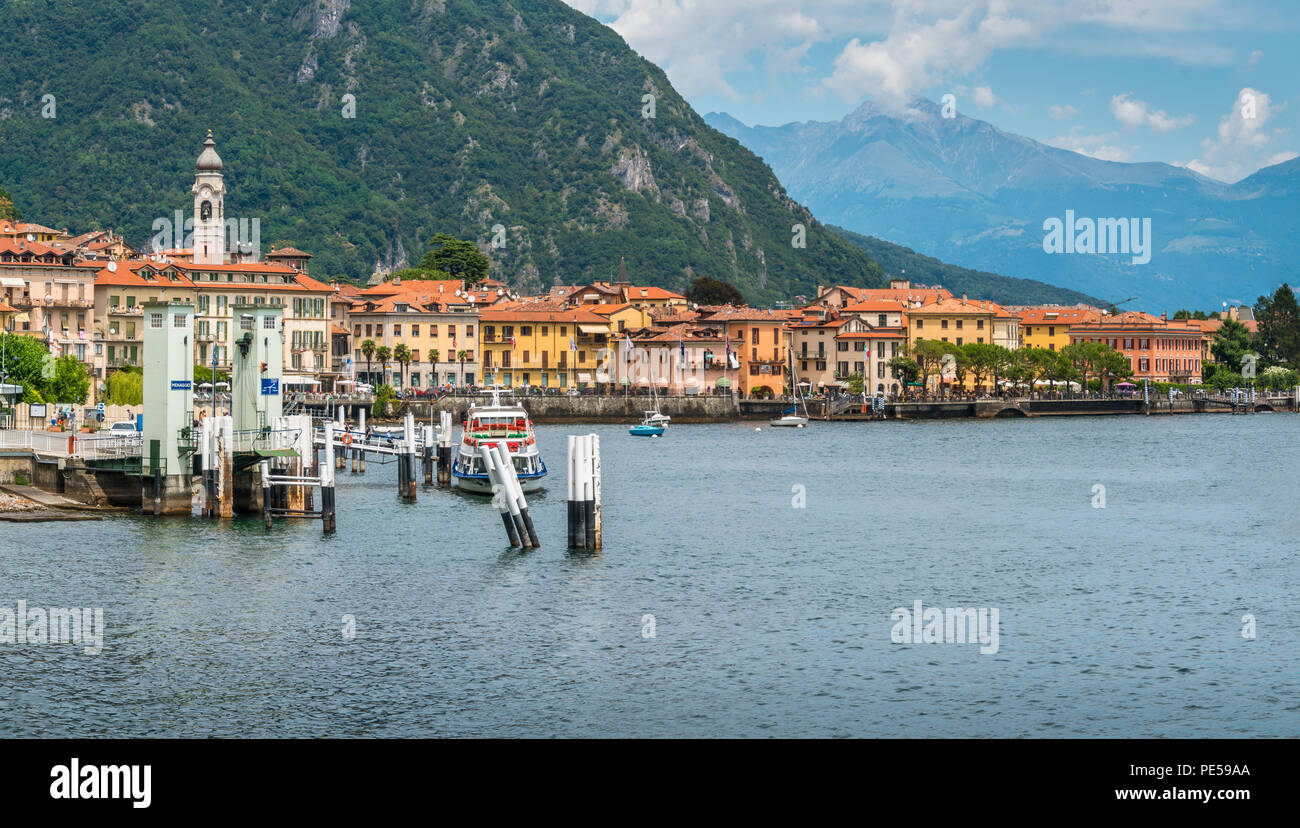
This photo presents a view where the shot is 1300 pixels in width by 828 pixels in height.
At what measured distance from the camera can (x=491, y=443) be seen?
2800 inches

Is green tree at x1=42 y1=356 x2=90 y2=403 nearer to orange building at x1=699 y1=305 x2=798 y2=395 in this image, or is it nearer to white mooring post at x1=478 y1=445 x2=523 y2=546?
white mooring post at x1=478 y1=445 x2=523 y2=546

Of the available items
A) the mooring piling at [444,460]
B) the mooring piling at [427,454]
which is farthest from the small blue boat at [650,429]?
the mooring piling at [444,460]

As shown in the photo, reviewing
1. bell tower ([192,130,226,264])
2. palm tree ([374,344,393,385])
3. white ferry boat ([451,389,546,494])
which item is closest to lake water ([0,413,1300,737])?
white ferry boat ([451,389,546,494])

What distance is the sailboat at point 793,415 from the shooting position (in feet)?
495

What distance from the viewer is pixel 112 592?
43.5 metres

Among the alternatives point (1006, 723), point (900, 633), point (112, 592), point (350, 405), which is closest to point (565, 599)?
point (900, 633)

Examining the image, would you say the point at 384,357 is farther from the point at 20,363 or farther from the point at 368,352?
the point at 20,363

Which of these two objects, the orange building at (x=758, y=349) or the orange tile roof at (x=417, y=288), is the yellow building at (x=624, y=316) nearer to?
the orange building at (x=758, y=349)

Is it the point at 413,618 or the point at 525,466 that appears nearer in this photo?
the point at 413,618

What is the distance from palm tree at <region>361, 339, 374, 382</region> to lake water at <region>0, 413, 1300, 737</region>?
91005mm

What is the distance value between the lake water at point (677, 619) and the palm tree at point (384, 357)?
90906 millimetres
